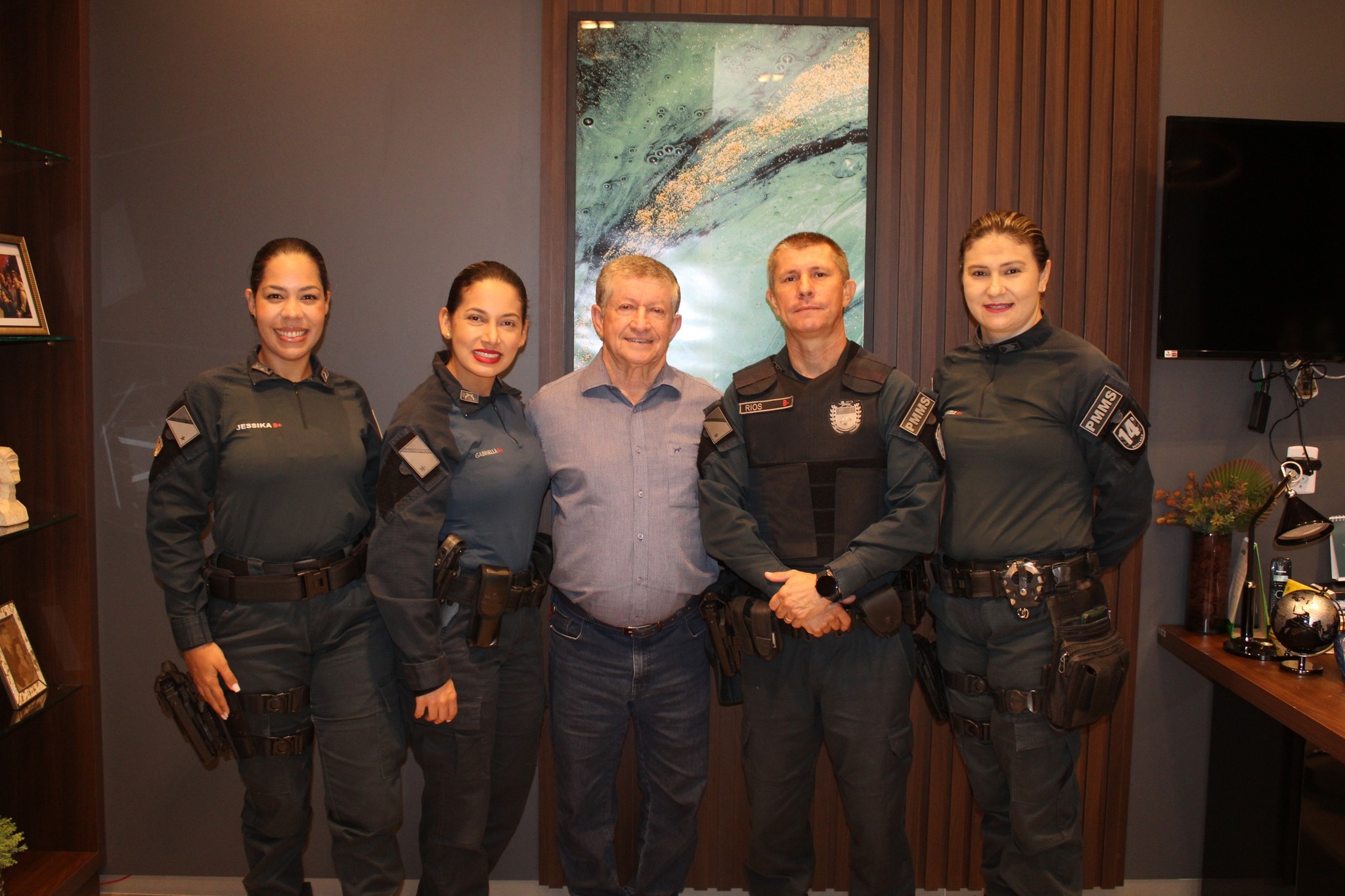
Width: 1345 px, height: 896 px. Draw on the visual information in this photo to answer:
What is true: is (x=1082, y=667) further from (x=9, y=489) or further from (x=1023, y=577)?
(x=9, y=489)

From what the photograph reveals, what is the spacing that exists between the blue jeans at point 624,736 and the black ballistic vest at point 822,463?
1.48 ft

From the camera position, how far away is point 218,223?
111 inches

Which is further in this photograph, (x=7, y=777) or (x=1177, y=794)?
(x=1177, y=794)

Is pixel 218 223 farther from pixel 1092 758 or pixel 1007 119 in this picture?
pixel 1092 758

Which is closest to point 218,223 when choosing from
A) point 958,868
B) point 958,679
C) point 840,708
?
point 840,708

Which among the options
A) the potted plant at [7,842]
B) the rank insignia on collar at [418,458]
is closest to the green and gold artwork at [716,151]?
the rank insignia on collar at [418,458]

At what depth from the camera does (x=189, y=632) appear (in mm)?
2141

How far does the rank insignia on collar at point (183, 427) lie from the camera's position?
213 cm

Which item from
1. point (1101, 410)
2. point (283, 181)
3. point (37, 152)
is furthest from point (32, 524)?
point (1101, 410)

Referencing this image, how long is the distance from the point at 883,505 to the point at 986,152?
1.40 m

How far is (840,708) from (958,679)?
0.35 metres

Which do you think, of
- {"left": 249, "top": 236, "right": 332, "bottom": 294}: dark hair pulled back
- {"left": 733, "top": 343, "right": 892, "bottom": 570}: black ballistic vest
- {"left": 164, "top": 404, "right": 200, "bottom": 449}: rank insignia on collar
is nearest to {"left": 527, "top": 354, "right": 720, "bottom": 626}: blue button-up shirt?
{"left": 733, "top": 343, "right": 892, "bottom": 570}: black ballistic vest

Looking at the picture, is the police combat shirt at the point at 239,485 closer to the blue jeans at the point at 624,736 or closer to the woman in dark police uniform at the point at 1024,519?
the blue jeans at the point at 624,736

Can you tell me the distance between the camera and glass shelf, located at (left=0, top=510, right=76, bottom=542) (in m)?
2.44
